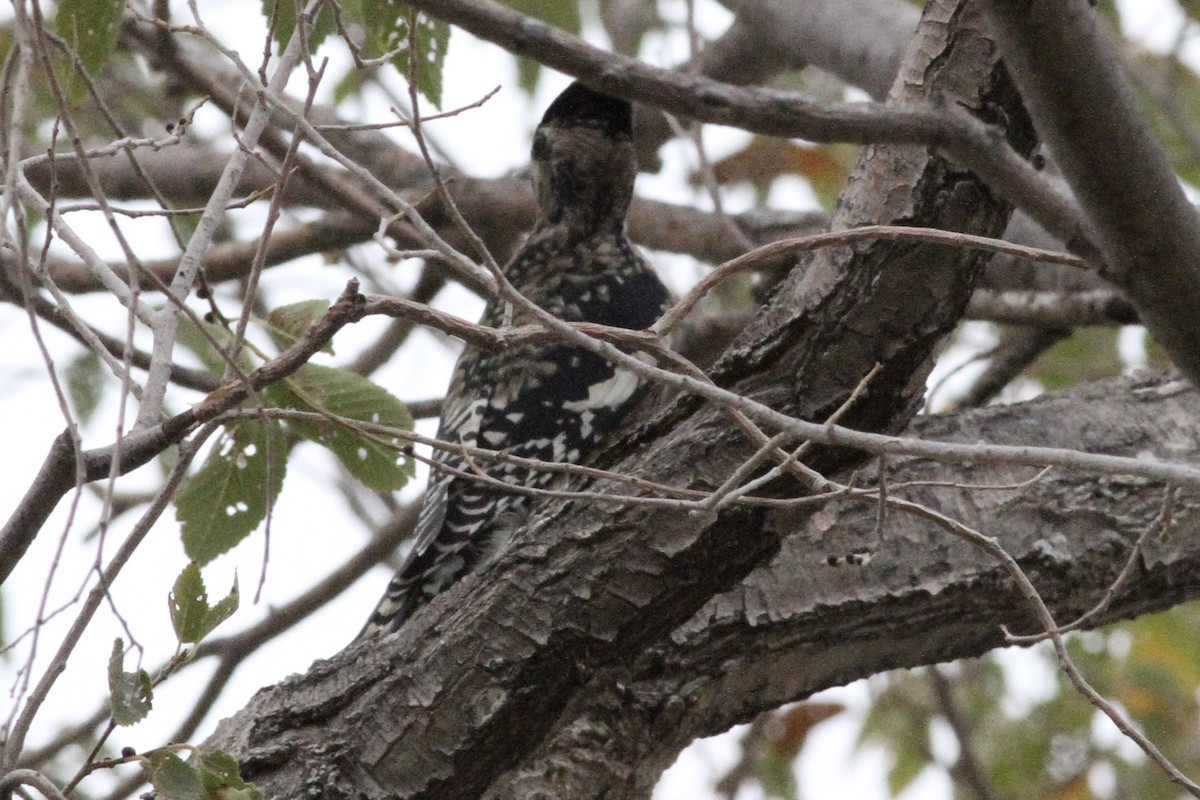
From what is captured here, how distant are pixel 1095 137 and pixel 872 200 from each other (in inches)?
35.4

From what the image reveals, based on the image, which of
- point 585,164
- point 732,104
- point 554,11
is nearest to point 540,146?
point 585,164

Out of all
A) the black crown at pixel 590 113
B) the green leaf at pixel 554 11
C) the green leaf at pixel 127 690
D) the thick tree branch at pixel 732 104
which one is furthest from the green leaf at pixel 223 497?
the black crown at pixel 590 113

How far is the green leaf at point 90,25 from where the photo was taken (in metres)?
2.20

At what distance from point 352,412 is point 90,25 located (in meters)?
0.85

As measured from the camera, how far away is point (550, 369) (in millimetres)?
3756

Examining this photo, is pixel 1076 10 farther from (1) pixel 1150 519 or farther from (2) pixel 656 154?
(2) pixel 656 154

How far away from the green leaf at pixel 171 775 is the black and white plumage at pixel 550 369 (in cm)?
101

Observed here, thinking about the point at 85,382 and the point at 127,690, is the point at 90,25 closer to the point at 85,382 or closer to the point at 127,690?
the point at 127,690

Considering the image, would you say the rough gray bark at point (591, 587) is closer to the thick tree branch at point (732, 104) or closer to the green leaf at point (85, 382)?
the thick tree branch at point (732, 104)

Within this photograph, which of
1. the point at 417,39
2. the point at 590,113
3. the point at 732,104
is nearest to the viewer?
the point at 732,104

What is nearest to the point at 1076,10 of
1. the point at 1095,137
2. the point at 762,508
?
the point at 1095,137

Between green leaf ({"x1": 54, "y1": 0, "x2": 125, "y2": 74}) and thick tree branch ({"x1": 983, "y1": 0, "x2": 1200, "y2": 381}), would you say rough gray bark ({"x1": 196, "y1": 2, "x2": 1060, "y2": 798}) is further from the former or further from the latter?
green leaf ({"x1": 54, "y1": 0, "x2": 125, "y2": 74})

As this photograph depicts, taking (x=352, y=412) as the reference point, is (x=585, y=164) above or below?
above

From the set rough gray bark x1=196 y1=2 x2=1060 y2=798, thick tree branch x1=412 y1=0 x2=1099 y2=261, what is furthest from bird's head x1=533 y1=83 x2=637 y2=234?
thick tree branch x1=412 y1=0 x2=1099 y2=261
